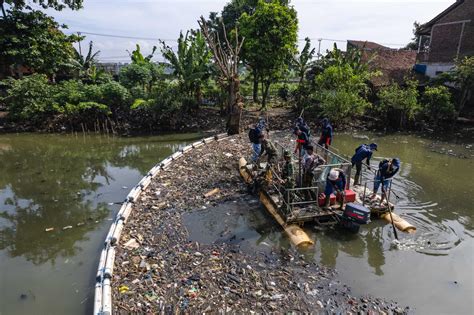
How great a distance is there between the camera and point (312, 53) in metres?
22.6

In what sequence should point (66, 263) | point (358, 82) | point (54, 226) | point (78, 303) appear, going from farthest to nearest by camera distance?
point (358, 82), point (54, 226), point (66, 263), point (78, 303)

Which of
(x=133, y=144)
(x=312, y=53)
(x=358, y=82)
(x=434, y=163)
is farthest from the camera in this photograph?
(x=312, y=53)

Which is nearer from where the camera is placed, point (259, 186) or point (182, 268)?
point (182, 268)

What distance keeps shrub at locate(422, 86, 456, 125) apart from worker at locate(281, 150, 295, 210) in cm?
1502

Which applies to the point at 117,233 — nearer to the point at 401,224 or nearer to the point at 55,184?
the point at 55,184

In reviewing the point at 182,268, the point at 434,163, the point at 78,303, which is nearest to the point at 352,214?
the point at 182,268

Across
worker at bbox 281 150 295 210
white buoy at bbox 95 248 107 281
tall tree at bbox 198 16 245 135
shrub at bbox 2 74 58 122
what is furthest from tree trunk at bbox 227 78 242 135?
white buoy at bbox 95 248 107 281

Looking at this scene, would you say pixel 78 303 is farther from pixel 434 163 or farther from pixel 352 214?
pixel 434 163

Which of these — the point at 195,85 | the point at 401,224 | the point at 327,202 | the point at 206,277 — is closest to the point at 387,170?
the point at 401,224

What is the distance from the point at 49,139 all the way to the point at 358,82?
18082mm

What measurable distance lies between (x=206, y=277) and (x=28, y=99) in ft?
60.3

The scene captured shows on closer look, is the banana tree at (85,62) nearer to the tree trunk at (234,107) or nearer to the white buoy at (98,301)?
the tree trunk at (234,107)

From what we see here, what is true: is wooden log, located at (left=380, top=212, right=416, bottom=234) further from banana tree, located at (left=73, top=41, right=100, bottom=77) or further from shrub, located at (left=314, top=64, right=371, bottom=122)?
banana tree, located at (left=73, top=41, right=100, bottom=77)

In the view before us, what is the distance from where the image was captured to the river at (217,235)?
21.1 ft
